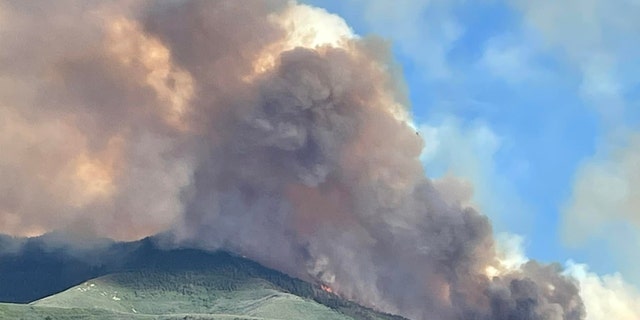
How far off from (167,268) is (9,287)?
24.9 meters

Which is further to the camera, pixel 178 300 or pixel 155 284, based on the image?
pixel 155 284

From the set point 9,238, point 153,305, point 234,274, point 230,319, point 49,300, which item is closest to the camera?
point 230,319

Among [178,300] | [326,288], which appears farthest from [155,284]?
[326,288]

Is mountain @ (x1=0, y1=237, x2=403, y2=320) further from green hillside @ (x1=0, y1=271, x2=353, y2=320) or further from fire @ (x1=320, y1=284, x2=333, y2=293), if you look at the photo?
fire @ (x1=320, y1=284, x2=333, y2=293)

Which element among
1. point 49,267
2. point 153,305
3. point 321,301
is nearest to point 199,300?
point 153,305

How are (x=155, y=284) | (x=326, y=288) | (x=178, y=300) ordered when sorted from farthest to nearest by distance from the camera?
(x=326, y=288)
(x=155, y=284)
(x=178, y=300)

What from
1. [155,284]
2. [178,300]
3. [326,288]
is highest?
[155,284]

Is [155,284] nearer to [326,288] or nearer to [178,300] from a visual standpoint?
[178,300]

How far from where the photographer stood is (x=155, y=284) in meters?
148

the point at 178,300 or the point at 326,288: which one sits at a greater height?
the point at 326,288

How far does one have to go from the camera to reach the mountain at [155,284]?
133750 mm

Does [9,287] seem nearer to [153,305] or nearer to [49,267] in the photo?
[49,267]

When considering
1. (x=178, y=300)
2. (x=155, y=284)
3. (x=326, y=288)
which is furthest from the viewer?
(x=326, y=288)

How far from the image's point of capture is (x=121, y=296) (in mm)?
141750
